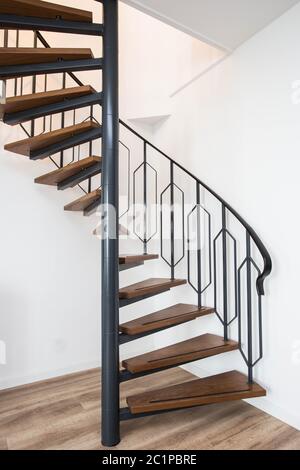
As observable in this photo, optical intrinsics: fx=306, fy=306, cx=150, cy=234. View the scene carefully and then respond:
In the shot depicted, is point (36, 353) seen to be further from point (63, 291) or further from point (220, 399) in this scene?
point (220, 399)

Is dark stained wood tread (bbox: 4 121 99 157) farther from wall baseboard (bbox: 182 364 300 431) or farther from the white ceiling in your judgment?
wall baseboard (bbox: 182 364 300 431)

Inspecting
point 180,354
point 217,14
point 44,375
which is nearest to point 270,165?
point 217,14

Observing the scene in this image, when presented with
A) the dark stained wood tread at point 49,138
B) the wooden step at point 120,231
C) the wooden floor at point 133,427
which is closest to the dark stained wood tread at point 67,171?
the dark stained wood tread at point 49,138

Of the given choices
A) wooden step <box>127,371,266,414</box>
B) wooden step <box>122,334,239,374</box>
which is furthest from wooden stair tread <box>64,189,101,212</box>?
wooden step <box>127,371,266,414</box>

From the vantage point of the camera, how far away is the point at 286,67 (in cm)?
228

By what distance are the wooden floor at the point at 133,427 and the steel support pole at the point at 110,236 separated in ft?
0.82

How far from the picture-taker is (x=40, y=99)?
2113 mm

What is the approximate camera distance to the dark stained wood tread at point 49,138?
2270 mm

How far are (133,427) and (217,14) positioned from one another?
3052mm

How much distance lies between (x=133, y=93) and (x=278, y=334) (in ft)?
10.3

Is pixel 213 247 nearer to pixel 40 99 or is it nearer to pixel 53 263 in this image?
pixel 53 263

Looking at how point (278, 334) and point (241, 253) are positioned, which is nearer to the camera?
point (278, 334)

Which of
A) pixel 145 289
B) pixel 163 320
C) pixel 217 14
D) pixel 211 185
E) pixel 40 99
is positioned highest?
pixel 217 14
